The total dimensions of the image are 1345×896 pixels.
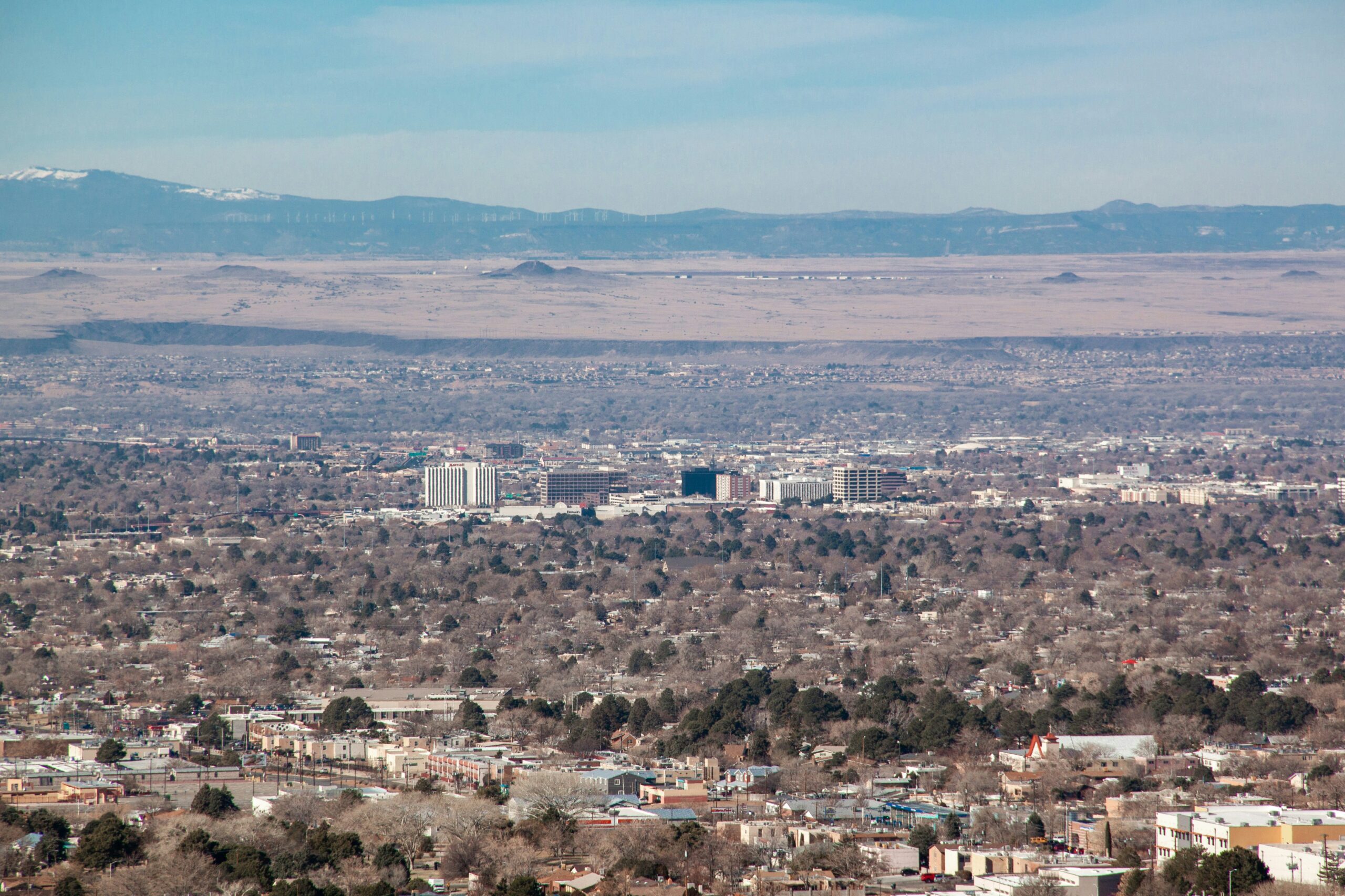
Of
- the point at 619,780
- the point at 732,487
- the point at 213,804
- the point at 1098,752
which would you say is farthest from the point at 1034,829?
the point at 732,487

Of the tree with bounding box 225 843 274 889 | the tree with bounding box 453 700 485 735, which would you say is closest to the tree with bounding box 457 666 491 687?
the tree with bounding box 453 700 485 735

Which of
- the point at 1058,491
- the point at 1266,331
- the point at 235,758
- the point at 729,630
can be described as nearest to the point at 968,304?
the point at 1266,331

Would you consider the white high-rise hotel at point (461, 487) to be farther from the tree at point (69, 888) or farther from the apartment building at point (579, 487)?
the tree at point (69, 888)

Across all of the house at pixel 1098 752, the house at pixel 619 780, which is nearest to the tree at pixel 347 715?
the house at pixel 619 780

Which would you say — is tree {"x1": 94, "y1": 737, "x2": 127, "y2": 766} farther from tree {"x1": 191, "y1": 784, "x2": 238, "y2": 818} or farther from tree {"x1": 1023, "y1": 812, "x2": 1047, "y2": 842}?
tree {"x1": 1023, "y1": 812, "x2": 1047, "y2": 842}

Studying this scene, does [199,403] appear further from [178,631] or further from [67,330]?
[178,631]
